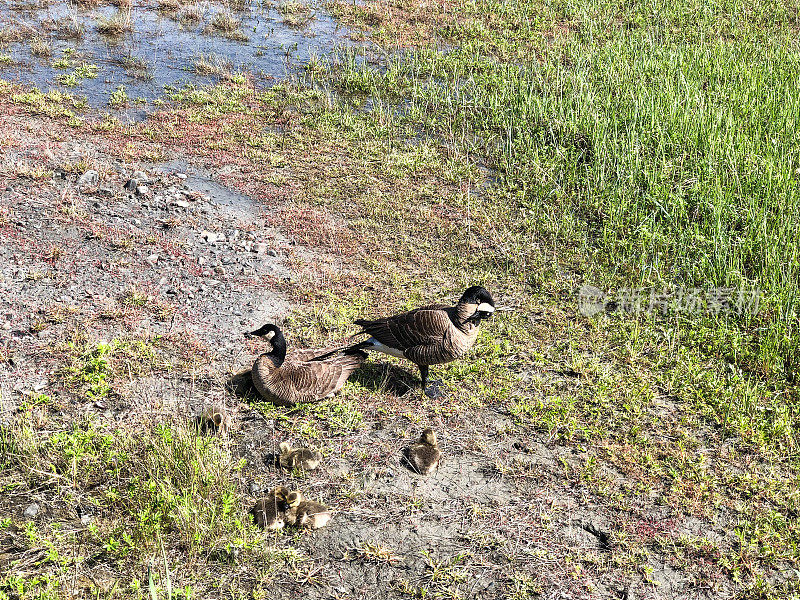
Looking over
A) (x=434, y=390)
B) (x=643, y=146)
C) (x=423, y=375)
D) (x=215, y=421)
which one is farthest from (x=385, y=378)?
(x=643, y=146)

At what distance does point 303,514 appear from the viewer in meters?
5.43

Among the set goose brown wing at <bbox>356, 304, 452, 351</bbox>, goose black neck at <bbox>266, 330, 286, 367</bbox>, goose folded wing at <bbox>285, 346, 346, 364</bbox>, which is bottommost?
goose folded wing at <bbox>285, 346, 346, 364</bbox>

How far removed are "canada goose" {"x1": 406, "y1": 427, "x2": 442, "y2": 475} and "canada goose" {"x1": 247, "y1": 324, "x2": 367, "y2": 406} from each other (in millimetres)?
1042

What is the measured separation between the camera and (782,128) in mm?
11391

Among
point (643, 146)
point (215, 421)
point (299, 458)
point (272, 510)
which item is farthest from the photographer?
point (643, 146)

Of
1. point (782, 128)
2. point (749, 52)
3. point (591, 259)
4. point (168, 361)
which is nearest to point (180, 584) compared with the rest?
point (168, 361)

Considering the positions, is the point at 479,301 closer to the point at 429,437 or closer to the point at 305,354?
the point at 429,437

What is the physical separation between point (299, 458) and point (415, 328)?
1716mm

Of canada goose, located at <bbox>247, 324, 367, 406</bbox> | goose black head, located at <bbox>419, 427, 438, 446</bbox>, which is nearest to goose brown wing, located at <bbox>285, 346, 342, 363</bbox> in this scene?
canada goose, located at <bbox>247, 324, 367, 406</bbox>

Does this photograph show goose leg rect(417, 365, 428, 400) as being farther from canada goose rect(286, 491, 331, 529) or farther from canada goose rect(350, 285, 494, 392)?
canada goose rect(286, 491, 331, 529)

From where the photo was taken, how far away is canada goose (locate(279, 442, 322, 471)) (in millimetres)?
5973

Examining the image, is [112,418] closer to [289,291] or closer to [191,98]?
[289,291]

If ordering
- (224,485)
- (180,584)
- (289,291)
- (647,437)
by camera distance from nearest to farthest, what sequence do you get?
1. (180,584)
2. (224,485)
3. (647,437)
4. (289,291)

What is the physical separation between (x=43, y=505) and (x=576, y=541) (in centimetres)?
443
